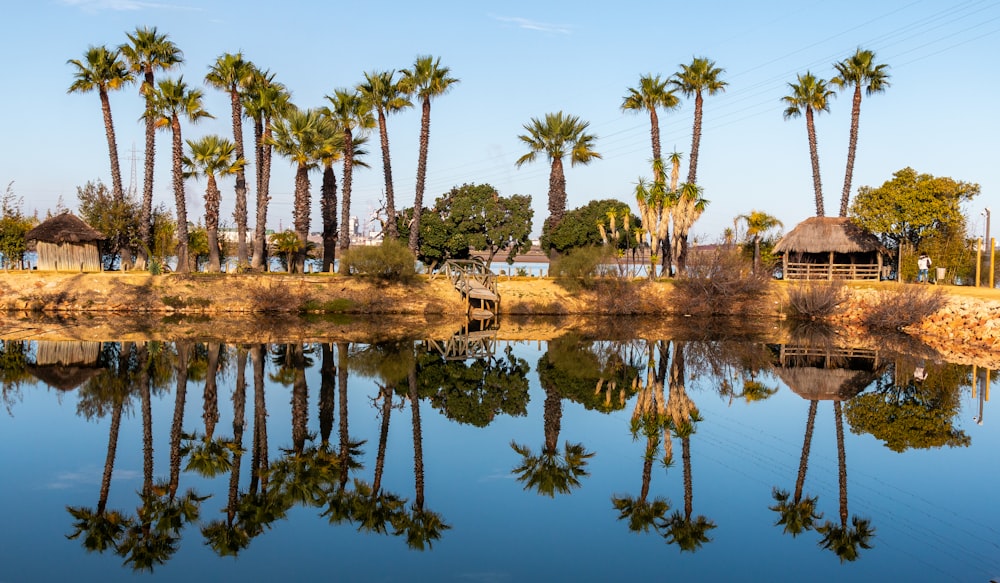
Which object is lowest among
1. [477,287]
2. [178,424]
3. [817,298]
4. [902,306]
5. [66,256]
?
[178,424]

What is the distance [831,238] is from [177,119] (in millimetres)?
40944

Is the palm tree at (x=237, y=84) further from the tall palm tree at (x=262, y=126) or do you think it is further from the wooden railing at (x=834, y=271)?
the wooden railing at (x=834, y=271)

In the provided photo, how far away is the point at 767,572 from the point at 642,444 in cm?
731

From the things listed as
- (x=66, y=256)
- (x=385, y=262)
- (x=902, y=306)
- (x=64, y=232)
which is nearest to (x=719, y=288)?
(x=902, y=306)

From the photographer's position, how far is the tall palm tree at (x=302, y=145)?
50.4 metres

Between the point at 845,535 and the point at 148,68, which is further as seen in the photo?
the point at 148,68

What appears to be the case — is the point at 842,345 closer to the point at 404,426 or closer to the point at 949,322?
the point at 949,322

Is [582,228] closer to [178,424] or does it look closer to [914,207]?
[914,207]

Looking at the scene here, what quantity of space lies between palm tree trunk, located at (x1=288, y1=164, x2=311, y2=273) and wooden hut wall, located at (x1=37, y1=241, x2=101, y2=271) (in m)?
11.8

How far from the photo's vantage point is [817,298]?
47.6 metres

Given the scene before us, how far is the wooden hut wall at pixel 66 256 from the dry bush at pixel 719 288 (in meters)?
34.8

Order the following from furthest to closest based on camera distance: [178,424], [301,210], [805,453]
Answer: [301,210] < [178,424] < [805,453]

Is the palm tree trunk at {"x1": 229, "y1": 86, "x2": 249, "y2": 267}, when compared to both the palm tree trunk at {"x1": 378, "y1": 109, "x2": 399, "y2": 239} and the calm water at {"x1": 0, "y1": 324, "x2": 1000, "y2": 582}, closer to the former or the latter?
the palm tree trunk at {"x1": 378, "y1": 109, "x2": 399, "y2": 239}

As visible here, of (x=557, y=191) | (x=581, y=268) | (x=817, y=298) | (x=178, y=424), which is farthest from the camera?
(x=557, y=191)
